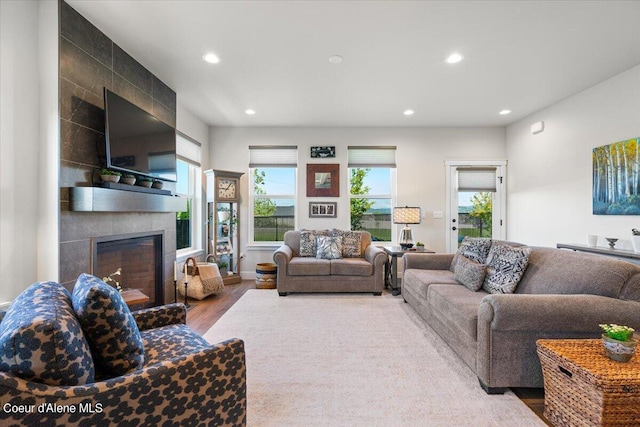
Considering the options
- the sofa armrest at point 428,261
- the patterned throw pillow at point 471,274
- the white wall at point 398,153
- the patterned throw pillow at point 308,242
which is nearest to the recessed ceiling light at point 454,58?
the patterned throw pillow at point 471,274

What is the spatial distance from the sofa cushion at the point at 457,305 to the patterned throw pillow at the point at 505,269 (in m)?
0.13

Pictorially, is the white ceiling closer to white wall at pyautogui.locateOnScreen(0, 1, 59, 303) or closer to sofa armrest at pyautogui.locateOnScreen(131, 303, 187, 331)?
white wall at pyautogui.locateOnScreen(0, 1, 59, 303)

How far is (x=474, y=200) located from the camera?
516cm

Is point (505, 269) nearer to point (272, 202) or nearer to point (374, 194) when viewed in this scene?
point (374, 194)

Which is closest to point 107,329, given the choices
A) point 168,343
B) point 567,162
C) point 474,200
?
point 168,343

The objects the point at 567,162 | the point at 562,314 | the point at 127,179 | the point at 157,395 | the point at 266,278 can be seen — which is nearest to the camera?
the point at 157,395

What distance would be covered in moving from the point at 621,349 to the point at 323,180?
4.13 metres

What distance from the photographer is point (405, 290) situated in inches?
142

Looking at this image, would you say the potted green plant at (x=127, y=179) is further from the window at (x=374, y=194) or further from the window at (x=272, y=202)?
the window at (x=374, y=194)

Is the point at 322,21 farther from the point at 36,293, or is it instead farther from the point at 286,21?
→ the point at 36,293

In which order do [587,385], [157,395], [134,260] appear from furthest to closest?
1. [134,260]
2. [587,385]
3. [157,395]

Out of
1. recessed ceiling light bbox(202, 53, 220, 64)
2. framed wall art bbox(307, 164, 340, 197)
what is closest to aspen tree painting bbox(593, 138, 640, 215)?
framed wall art bbox(307, 164, 340, 197)

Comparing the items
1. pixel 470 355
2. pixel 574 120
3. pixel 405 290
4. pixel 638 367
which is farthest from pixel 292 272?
pixel 574 120

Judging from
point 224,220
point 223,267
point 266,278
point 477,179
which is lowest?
point 266,278
